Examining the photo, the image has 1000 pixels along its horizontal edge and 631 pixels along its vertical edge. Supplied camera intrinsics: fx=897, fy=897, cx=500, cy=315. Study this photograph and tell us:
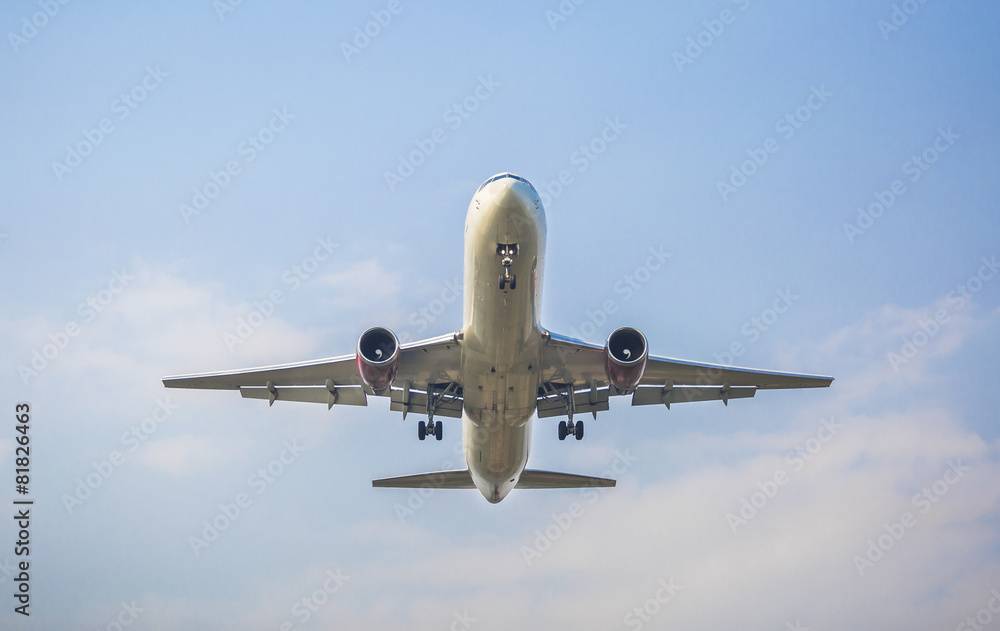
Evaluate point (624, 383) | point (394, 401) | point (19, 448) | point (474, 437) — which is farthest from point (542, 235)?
point (19, 448)

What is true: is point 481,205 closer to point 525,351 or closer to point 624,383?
point 525,351

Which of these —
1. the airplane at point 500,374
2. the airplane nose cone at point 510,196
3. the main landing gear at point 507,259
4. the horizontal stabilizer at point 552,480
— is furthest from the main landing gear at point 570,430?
the airplane nose cone at point 510,196

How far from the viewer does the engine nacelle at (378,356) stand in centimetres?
2495

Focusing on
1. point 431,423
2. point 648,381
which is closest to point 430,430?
point 431,423

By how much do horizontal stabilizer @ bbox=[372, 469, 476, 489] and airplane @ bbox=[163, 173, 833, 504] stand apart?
0.05 m

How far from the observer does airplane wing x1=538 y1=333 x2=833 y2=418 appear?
1094 inches

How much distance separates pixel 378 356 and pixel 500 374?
11.5 ft

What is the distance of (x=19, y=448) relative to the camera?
2870 centimetres

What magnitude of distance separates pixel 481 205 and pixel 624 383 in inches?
275

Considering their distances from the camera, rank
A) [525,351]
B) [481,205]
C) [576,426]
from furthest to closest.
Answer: [576,426] → [525,351] → [481,205]

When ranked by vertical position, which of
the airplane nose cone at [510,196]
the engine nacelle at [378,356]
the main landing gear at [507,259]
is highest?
the airplane nose cone at [510,196]

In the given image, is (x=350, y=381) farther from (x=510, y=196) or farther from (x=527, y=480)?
(x=510, y=196)

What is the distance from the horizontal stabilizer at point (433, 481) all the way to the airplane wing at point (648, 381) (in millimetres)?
3923

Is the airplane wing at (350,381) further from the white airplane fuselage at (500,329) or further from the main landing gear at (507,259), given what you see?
the main landing gear at (507,259)
